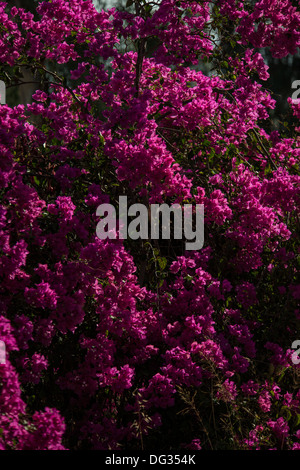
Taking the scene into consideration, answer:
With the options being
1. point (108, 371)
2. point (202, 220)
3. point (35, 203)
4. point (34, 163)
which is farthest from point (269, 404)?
point (34, 163)

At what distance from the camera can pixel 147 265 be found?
3766 millimetres

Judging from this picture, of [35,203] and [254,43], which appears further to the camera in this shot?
[254,43]

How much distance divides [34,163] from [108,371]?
167 centimetres

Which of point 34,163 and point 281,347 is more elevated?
point 34,163

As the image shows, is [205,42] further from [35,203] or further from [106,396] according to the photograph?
[106,396]

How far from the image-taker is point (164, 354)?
3.33 meters

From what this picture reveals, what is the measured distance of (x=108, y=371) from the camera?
3.00 meters

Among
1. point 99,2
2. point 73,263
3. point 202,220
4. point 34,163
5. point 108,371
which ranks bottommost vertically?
point 108,371

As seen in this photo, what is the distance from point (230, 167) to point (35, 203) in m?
1.76

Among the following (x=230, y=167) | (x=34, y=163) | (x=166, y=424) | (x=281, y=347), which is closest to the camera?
(x=166, y=424)

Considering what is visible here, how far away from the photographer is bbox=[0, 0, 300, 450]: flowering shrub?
2988 mm

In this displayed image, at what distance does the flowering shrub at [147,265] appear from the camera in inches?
118
